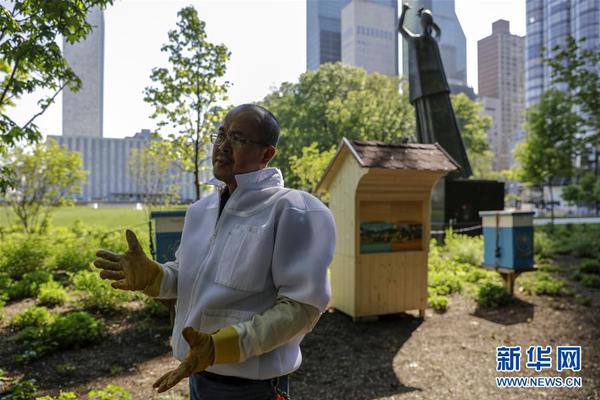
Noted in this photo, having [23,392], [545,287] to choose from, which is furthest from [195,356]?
[545,287]

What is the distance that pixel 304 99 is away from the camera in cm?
2636

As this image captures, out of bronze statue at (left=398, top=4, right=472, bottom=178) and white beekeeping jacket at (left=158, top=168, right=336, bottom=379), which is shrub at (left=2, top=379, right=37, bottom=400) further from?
bronze statue at (left=398, top=4, right=472, bottom=178)

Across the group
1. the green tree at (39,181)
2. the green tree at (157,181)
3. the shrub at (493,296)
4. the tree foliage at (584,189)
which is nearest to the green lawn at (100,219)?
the green tree at (39,181)

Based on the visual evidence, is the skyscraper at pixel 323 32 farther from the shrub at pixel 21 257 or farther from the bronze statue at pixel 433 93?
the shrub at pixel 21 257

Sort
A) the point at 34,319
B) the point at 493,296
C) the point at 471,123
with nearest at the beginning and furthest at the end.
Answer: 1. the point at 34,319
2. the point at 493,296
3. the point at 471,123

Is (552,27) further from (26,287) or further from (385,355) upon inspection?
(26,287)

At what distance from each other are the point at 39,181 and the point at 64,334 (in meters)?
9.65

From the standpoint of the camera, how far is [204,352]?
1.07 meters

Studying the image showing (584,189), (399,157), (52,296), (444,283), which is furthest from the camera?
(584,189)

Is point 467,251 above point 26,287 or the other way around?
above

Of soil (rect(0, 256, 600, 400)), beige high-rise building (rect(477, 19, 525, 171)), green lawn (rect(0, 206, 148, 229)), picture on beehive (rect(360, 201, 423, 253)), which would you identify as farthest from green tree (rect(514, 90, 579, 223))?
beige high-rise building (rect(477, 19, 525, 171))

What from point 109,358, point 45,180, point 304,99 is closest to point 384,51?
point 304,99

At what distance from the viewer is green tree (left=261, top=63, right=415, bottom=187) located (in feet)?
78.1

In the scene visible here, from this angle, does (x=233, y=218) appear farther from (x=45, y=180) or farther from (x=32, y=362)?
(x=45, y=180)
